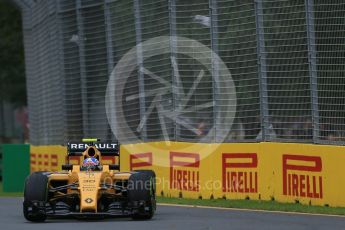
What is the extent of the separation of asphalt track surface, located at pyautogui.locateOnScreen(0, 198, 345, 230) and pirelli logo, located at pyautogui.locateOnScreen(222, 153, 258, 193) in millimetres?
1761

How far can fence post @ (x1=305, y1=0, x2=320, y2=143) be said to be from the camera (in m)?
16.3

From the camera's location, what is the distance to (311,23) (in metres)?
16.4

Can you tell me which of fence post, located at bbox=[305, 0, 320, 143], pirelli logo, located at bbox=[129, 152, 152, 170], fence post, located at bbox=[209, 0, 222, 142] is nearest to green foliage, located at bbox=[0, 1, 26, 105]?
pirelli logo, located at bbox=[129, 152, 152, 170]

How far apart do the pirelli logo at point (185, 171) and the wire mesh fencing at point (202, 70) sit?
0.34 metres

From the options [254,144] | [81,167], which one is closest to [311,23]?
[254,144]

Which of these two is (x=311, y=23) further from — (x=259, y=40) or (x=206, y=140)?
(x=206, y=140)

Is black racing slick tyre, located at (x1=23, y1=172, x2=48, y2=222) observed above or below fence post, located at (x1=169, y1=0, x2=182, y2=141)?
below

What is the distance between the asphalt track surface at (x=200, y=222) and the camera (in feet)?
42.0

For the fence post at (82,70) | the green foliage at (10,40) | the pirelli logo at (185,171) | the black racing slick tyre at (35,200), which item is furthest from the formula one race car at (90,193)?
the green foliage at (10,40)

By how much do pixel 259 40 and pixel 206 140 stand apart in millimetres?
2162

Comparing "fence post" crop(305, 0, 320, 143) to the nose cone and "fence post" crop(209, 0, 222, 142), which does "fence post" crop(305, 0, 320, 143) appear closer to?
"fence post" crop(209, 0, 222, 142)

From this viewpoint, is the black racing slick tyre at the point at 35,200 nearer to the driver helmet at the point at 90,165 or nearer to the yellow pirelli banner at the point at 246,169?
the driver helmet at the point at 90,165

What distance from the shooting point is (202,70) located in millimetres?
18656

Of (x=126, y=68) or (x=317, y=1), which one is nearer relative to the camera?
(x=317, y=1)
